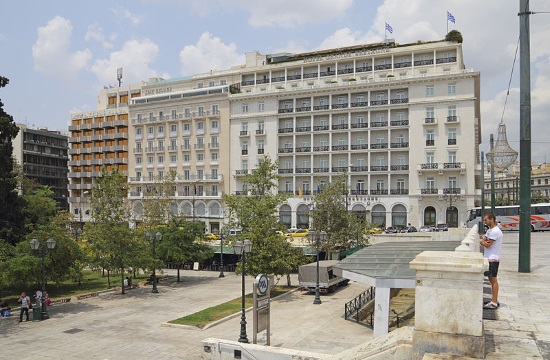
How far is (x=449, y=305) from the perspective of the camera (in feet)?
19.4

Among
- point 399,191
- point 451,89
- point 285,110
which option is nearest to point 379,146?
point 399,191

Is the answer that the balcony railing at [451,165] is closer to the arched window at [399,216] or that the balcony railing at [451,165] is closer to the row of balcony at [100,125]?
the arched window at [399,216]

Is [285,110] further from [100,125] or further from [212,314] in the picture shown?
[212,314]

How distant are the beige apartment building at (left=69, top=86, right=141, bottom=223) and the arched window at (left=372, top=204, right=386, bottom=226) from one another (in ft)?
134

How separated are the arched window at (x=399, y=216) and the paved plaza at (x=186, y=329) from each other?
31.1 m

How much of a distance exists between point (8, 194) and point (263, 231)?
15.0 meters

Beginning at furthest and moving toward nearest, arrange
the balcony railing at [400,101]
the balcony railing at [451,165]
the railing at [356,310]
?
the balcony railing at [400,101] → the balcony railing at [451,165] → the railing at [356,310]

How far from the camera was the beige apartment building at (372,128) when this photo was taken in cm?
5622

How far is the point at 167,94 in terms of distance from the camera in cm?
7262

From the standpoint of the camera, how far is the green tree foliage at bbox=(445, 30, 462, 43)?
5866cm

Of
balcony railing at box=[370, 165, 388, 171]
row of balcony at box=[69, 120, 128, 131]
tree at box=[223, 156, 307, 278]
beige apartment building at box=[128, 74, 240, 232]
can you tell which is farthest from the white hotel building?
tree at box=[223, 156, 307, 278]

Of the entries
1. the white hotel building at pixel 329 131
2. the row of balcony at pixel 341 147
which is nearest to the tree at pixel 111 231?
the white hotel building at pixel 329 131

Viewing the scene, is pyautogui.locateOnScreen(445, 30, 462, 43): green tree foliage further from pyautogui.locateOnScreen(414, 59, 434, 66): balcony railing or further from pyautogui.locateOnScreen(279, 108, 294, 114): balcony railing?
pyautogui.locateOnScreen(279, 108, 294, 114): balcony railing

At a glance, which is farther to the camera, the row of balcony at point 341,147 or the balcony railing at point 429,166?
the row of balcony at point 341,147
